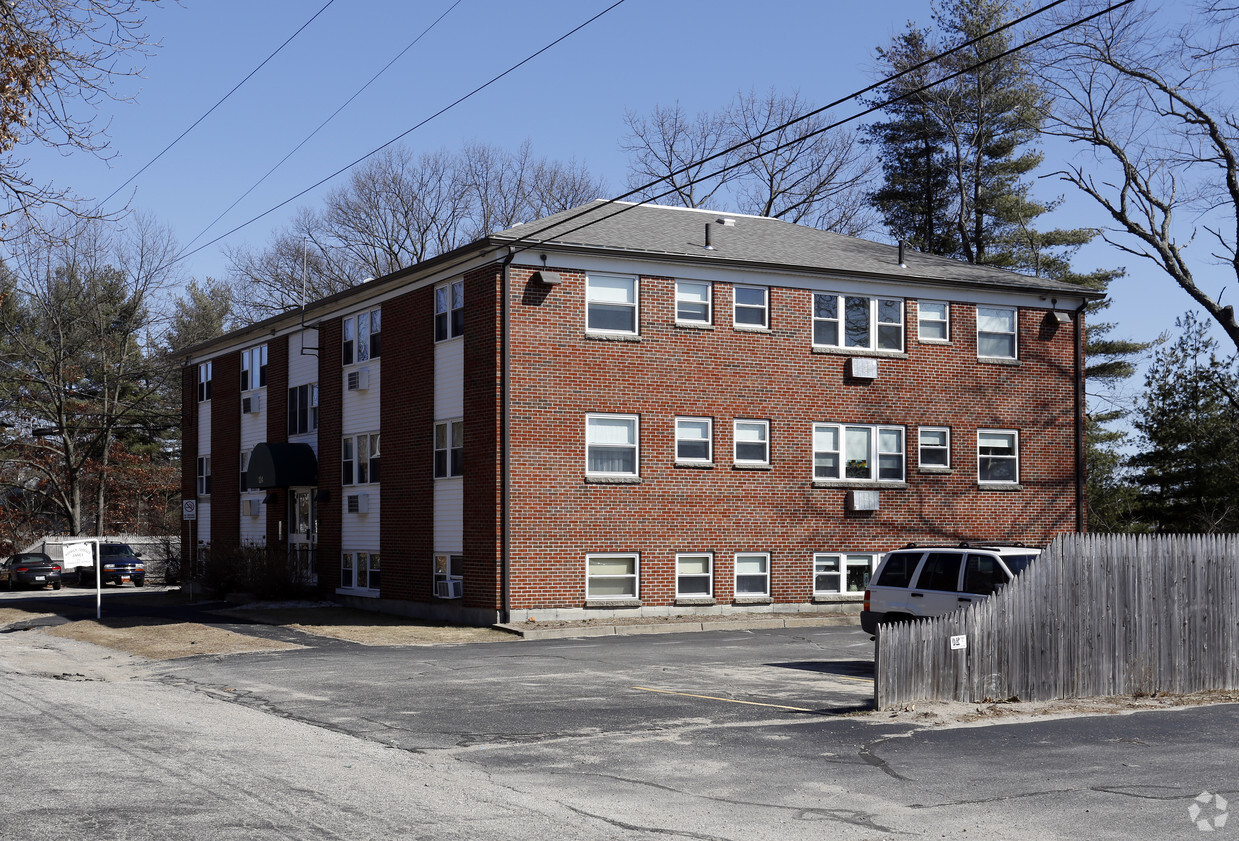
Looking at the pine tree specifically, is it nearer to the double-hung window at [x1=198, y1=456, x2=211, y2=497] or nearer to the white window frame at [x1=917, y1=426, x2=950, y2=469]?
the white window frame at [x1=917, y1=426, x2=950, y2=469]

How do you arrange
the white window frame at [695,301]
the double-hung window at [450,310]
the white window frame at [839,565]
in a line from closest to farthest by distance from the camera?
the double-hung window at [450,310] → the white window frame at [695,301] → the white window frame at [839,565]

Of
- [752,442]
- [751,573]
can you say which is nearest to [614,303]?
[752,442]

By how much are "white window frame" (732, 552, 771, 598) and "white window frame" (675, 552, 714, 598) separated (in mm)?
628

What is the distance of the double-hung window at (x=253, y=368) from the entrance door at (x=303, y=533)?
4.81 m

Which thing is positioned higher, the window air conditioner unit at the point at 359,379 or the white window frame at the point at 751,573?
the window air conditioner unit at the point at 359,379

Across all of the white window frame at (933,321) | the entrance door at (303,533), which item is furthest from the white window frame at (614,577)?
the entrance door at (303,533)

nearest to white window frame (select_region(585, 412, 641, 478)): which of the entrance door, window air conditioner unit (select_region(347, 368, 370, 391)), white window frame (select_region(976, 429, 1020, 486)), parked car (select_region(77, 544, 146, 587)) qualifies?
window air conditioner unit (select_region(347, 368, 370, 391))

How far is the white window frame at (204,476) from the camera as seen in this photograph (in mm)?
44781

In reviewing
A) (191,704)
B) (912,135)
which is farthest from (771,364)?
(912,135)

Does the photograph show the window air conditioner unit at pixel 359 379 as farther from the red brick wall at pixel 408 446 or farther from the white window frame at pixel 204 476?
the white window frame at pixel 204 476

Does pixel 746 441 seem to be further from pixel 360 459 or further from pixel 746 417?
pixel 360 459

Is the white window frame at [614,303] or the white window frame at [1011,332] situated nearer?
the white window frame at [614,303]

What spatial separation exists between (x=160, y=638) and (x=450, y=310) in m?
9.71

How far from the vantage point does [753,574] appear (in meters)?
29.8
